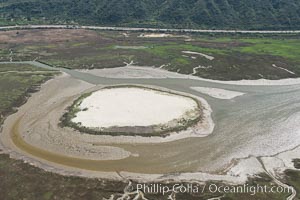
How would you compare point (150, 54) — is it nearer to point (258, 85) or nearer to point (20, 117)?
point (258, 85)

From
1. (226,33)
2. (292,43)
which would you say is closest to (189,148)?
(292,43)

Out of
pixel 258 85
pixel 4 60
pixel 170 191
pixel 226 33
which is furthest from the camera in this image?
pixel 226 33

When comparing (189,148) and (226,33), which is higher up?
(226,33)

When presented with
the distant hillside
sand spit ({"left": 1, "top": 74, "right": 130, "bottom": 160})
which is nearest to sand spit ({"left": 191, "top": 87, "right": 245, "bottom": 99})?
sand spit ({"left": 1, "top": 74, "right": 130, "bottom": 160})

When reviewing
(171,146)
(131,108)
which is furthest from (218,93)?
(171,146)

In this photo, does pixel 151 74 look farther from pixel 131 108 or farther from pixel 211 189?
pixel 211 189

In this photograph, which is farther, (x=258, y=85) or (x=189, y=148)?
(x=258, y=85)

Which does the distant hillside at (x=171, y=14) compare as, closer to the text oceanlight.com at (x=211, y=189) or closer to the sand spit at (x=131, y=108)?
the sand spit at (x=131, y=108)

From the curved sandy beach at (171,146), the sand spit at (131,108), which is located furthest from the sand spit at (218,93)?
the sand spit at (131,108)
